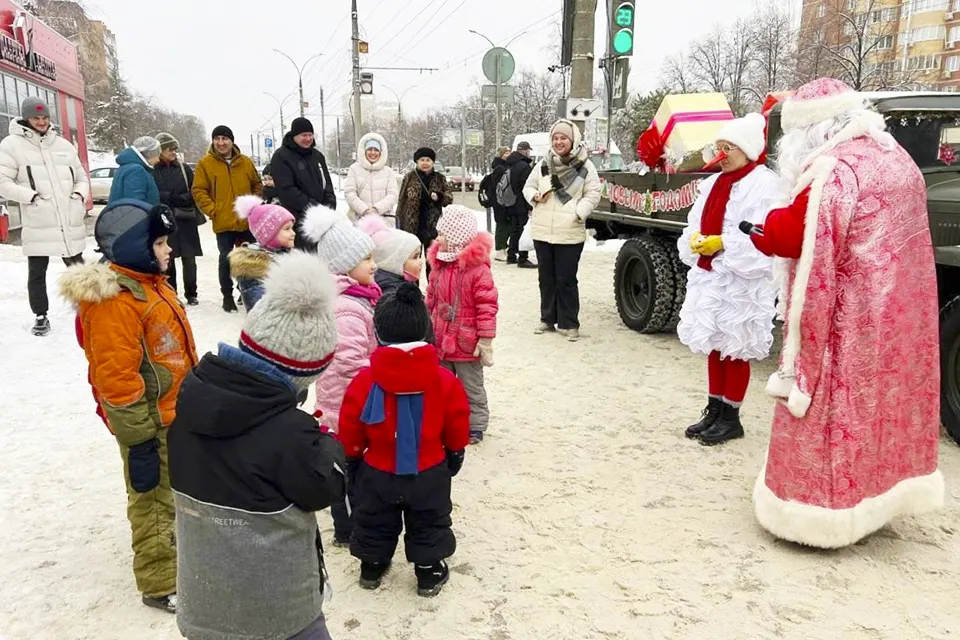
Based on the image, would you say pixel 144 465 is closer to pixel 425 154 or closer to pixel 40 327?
pixel 40 327

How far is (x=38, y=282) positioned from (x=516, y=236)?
22.0 feet

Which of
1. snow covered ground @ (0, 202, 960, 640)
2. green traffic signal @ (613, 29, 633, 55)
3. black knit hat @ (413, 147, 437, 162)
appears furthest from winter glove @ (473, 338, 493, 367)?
green traffic signal @ (613, 29, 633, 55)

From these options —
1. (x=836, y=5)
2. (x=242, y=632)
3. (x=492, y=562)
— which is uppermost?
(x=836, y=5)

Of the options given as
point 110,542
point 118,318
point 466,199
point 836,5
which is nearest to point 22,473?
point 110,542

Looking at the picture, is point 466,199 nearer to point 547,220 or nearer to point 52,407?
point 547,220

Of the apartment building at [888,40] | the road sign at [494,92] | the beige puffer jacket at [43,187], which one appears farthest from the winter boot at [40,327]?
the apartment building at [888,40]

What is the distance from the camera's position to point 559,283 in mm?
6715

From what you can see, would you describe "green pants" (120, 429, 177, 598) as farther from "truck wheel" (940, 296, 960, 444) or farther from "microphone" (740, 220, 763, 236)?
"truck wheel" (940, 296, 960, 444)

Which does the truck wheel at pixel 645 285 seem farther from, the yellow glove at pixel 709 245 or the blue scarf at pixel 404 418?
the blue scarf at pixel 404 418

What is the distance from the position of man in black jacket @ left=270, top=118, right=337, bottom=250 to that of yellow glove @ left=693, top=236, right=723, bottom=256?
388 cm

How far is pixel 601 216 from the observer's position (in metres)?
7.54

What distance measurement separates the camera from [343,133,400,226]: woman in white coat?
23.6 feet

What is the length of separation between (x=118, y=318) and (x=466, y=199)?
23138mm

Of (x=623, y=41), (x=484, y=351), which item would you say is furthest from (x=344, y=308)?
(x=623, y=41)
